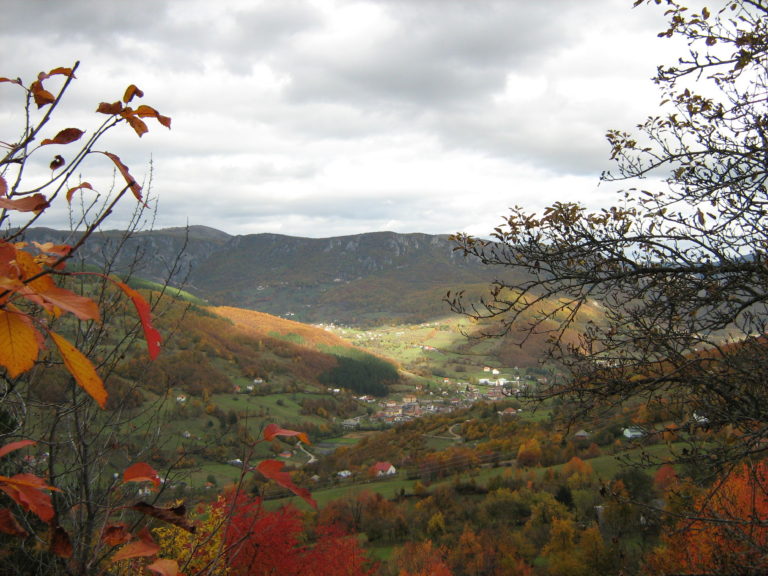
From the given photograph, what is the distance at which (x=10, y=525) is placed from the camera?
1187 mm

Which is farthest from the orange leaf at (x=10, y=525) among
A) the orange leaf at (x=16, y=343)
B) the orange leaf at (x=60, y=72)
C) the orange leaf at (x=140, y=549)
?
the orange leaf at (x=60, y=72)

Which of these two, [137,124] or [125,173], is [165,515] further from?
[137,124]

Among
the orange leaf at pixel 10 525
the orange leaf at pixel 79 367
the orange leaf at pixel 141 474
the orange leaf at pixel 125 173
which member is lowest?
the orange leaf at pixel 10 525

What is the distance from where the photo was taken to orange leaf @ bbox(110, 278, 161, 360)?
3.04 ft

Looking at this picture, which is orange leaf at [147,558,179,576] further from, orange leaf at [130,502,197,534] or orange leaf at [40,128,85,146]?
orange leaf at [40,128,85,146]

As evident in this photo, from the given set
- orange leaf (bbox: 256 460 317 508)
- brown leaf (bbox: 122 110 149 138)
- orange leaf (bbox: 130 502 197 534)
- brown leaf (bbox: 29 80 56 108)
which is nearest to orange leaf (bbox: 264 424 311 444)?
orange leaf (bbox: 256 460 317 508)

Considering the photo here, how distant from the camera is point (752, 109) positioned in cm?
484

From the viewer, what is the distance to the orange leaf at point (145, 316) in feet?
3.04

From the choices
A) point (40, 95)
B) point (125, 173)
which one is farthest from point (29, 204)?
point (40, 95)

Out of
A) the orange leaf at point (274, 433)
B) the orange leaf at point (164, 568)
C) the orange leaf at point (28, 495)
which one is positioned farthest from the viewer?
the orange leaf at point (274, 433)

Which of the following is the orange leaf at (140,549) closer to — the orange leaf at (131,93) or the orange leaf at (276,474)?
the orange leaf at (276,474)

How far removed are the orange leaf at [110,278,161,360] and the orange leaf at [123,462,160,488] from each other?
0.54m

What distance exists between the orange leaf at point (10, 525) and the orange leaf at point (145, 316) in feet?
1.85

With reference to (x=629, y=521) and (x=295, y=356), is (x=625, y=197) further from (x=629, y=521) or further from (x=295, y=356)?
(x=295, y=356)
